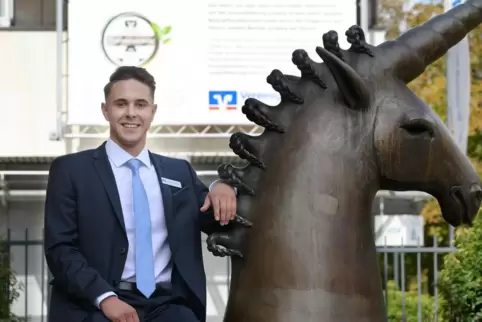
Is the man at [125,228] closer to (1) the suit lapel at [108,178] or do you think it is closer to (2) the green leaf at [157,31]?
(1) the suit lapel at [108,178]

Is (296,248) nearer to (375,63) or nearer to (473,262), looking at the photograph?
(375,63)

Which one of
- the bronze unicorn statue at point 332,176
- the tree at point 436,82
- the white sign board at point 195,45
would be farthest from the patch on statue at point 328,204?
the tree at point 436,82

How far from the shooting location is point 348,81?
2254 mm

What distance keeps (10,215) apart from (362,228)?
9091 millimetres

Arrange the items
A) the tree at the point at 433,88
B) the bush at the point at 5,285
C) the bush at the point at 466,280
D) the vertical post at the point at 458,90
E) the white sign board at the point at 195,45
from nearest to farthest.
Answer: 1. the bush at the point at 466,280
2. the bush at the point at 5,285
3. the vertical post at the point at 458,90
4. the white sign board at the point at 195,45
5. the tree at the point at 433,88

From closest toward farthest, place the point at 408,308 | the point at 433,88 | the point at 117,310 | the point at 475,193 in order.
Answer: the point at 117,310 → the point at 475,193 → the point at 408,308 → the point at 433,88

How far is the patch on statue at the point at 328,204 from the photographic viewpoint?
7.38 ft

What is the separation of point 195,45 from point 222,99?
0.76 metres

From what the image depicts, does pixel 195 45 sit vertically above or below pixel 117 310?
above

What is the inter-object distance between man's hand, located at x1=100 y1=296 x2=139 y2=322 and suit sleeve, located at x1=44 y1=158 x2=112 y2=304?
0.03 metres

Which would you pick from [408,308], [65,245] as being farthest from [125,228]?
[408,308]

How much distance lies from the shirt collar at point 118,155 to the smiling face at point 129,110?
0.11 ft

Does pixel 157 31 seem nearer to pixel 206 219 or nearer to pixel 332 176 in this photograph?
pixel 206 219

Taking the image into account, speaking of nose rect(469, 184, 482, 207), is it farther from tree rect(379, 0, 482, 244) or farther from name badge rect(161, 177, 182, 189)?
tree rect(379, 0, 482, 244)
